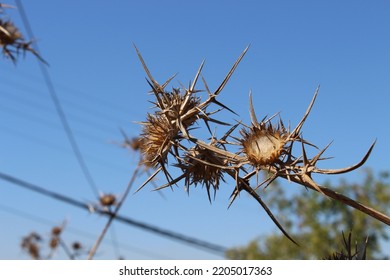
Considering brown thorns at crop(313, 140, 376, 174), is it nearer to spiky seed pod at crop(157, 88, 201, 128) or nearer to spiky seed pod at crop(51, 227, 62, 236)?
spiky seed pod at crop(157, 88, 201, 128)

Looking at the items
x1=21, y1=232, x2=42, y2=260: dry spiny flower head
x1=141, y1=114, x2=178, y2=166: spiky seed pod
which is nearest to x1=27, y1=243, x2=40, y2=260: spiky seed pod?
x1=21, y1=232, x2=42, y2=260: dry spiny flower head

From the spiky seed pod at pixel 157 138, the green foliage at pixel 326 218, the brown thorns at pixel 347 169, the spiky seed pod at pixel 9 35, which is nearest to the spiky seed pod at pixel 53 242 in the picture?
the spiky seed pod at pixel 9 35

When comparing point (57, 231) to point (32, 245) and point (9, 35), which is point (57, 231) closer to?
point (32, 245)

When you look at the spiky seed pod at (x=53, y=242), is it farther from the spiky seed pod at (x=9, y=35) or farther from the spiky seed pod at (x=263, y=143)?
the spiky seed pod at (x=263, y=143)

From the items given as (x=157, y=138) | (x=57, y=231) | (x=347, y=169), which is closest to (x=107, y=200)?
(x=57, y=231)

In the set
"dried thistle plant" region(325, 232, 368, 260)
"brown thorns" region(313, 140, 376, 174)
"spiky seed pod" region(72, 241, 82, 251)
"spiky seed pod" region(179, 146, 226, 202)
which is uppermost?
"spiky seed pod" region(72, 241, 82, 251)
